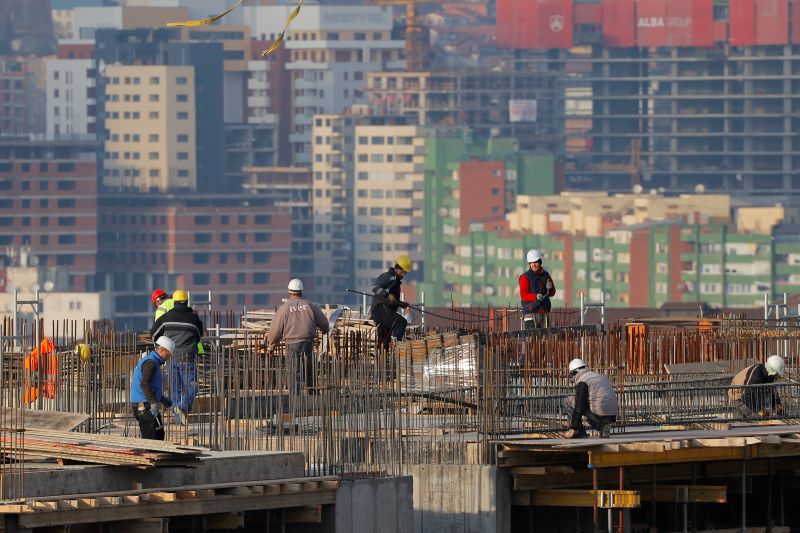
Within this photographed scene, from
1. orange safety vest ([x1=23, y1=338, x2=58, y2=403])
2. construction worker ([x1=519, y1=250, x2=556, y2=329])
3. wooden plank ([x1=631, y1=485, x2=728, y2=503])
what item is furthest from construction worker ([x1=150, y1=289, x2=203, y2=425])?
construction worker ([x1=519, y1=250, x2=556, y2=329])

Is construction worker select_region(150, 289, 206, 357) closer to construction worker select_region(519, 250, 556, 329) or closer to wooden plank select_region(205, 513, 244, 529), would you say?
construction worker select_region(519, 250, 556, 329)

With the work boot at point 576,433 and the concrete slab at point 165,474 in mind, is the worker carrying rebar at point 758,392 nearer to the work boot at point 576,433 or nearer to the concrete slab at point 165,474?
the work boot at point 576,433

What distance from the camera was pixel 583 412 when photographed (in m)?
18.1

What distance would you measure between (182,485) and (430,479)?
10.3ft

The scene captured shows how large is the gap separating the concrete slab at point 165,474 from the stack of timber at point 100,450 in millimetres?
128

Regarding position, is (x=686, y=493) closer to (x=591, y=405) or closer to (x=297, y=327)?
(x=591, y=405)

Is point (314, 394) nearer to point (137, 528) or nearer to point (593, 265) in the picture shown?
point (137, 528)

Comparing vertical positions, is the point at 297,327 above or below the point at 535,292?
below

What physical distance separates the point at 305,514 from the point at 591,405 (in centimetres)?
313

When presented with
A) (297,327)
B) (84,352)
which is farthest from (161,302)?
(297,327)

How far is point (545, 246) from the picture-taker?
635 ft

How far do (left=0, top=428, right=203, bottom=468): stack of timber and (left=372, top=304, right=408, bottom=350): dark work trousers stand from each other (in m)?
6.34

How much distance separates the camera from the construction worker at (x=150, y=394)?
16.7 meters

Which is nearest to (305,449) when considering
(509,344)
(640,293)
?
(509,344)
